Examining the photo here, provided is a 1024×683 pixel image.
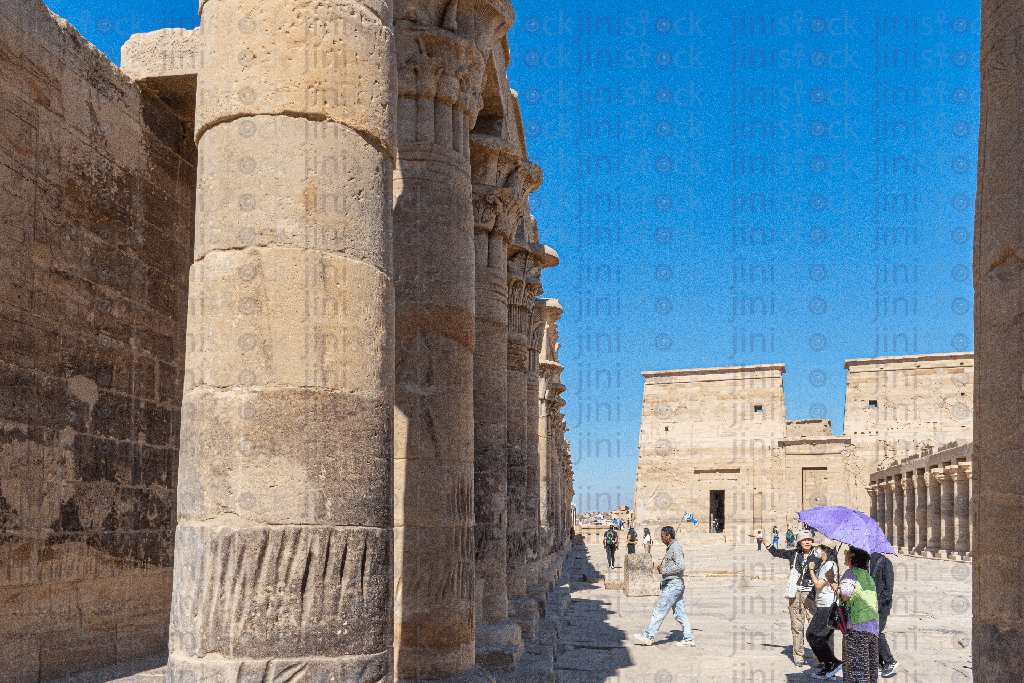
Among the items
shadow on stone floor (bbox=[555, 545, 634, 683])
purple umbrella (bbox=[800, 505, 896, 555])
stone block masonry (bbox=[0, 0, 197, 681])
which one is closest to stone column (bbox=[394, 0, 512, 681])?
stone block masonry (bbox=[0, 0, 197, 681])

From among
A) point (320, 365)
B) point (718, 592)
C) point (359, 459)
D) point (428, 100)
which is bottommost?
point (718, 592)

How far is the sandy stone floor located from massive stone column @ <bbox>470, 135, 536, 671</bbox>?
4.58ft

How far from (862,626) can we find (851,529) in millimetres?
760

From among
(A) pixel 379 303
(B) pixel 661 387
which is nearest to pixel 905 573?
(A) pixel 379 303

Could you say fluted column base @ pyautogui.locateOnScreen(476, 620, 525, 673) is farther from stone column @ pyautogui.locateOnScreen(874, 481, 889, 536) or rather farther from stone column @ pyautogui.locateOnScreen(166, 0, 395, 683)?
stone column @ pyautogui.locateOnScreen(874, 481, 889, 536)

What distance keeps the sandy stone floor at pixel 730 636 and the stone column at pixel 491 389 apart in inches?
53.7

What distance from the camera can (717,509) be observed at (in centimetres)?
4825

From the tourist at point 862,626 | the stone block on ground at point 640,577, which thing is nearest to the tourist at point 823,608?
the tourist at point 862,626

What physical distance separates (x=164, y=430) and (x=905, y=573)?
66.4 ft

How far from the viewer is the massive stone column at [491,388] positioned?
8234 mm

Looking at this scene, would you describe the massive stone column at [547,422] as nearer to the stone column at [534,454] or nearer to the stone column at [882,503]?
the stone column at [534,454]

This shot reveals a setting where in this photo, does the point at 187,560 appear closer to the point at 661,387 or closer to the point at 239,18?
the point at 239,18

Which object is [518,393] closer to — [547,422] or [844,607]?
[844,607]

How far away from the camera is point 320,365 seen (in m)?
3.37
